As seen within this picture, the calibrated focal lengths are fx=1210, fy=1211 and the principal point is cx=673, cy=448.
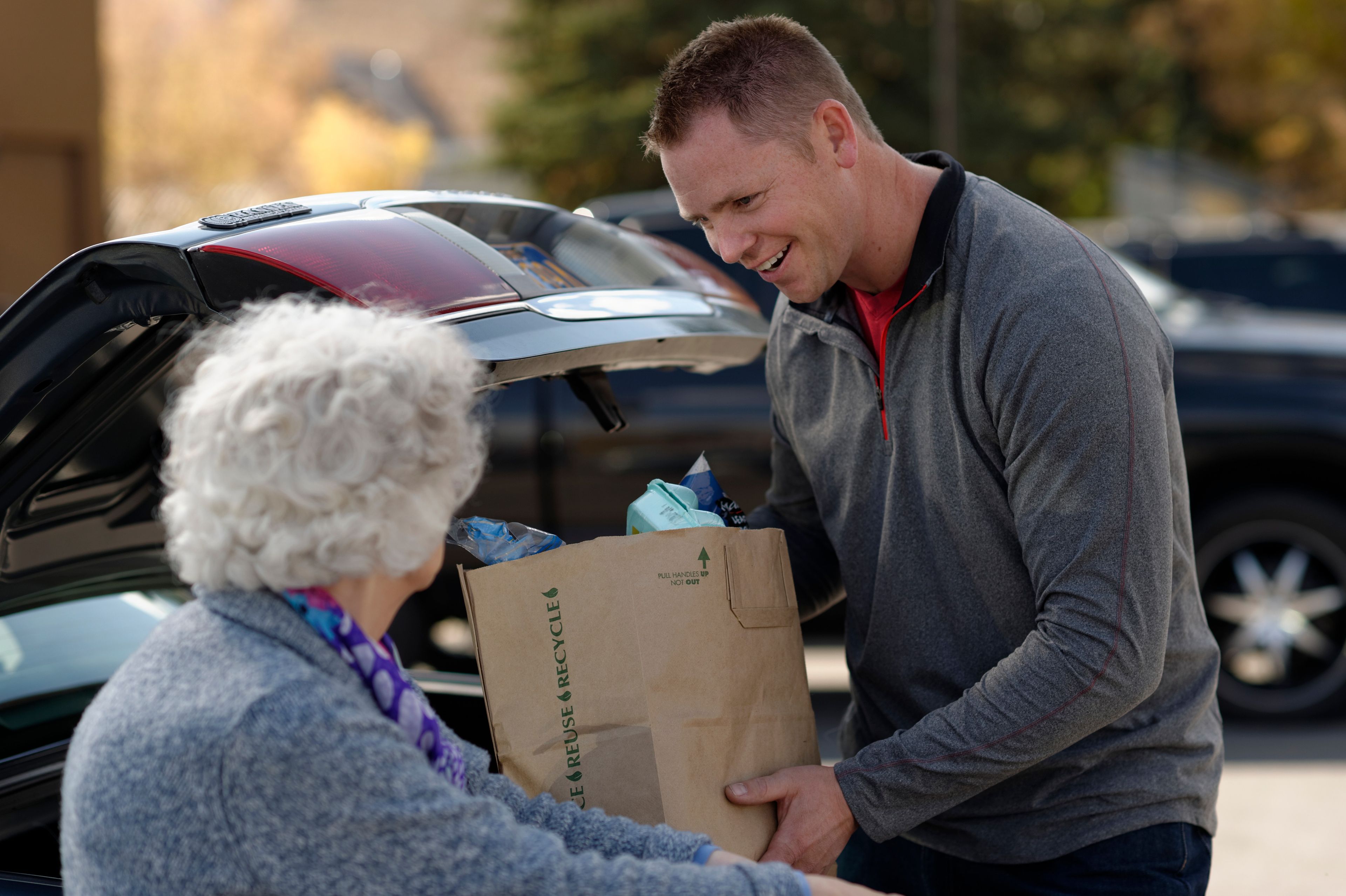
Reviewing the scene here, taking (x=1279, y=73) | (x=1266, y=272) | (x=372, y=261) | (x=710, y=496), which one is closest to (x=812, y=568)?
(x=710, y=496)

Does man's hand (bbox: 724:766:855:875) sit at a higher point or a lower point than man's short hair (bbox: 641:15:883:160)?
lower

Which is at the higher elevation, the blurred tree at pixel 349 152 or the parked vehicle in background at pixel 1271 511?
the blurred tree at pixel 349 152

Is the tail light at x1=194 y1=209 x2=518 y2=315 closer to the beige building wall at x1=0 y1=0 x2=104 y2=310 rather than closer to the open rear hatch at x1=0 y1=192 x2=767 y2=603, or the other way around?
the open rear hatch at x1=0 y1=192 x2=767 y2=603

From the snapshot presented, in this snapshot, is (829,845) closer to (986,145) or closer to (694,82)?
(694,82)

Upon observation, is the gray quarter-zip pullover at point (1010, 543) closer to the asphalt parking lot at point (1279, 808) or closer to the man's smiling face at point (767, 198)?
the man's smiling face at point (767, 198)

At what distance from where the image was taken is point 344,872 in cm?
111

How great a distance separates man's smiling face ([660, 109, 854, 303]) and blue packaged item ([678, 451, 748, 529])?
1.03 ft

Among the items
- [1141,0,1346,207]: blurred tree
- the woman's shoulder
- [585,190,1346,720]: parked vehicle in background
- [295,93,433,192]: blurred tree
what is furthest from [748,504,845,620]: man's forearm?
[295,93,433,192]: blurred tree

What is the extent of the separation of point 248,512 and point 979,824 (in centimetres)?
116

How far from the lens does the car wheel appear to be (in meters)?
4.66

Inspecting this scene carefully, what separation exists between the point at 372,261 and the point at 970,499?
87cm

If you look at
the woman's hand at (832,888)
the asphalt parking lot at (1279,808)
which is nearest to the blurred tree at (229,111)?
the asphalt parking lot at (1279,808)

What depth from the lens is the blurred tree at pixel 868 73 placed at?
20.0 metres

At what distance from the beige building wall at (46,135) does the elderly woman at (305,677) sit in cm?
669
